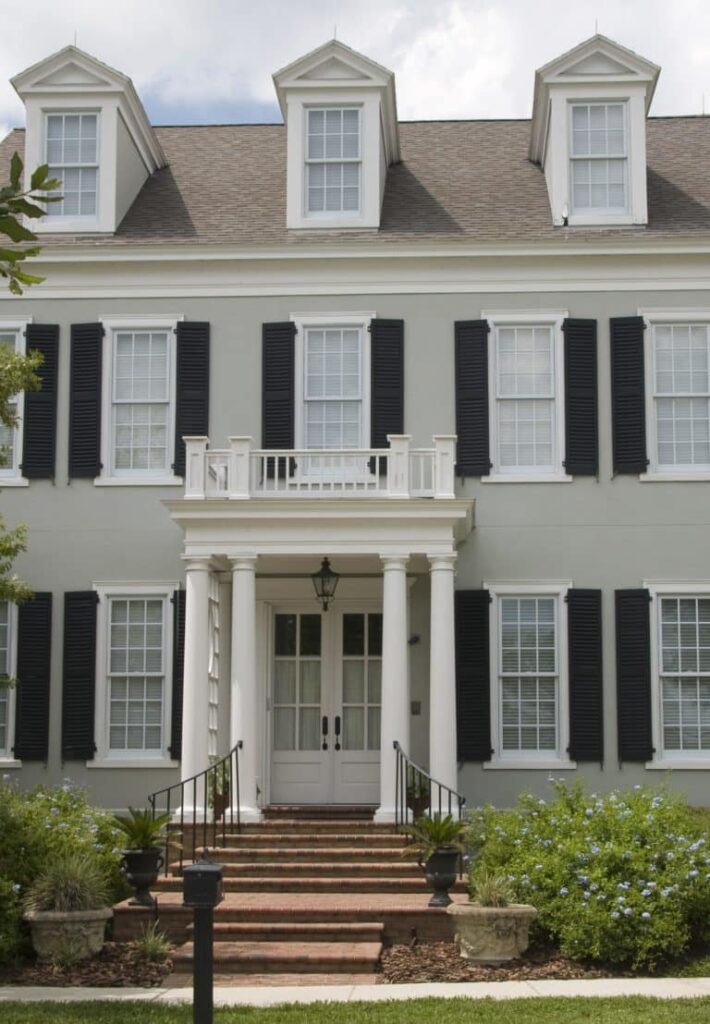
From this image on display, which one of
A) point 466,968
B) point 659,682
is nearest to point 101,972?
point 466,968

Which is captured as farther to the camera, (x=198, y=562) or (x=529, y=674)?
(x=529, y=674)

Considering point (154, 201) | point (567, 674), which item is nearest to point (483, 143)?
point (154, 201)

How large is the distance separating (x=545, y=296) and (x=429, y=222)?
198 centimetres

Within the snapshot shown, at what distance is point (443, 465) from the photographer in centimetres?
1664

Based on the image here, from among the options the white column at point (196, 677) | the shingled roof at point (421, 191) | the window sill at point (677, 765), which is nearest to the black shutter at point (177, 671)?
the white column at point (196, 677)

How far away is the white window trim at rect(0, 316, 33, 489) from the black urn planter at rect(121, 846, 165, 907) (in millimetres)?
6779

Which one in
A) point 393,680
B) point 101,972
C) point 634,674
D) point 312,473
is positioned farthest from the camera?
point 312,473

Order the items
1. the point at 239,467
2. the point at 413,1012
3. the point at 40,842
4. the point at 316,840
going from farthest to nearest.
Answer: the point at 239,467 < the point at 316,840 < the point at 40,842 < the point at 413,1012

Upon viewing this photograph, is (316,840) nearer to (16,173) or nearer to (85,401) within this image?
(85,401)

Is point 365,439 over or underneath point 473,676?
over

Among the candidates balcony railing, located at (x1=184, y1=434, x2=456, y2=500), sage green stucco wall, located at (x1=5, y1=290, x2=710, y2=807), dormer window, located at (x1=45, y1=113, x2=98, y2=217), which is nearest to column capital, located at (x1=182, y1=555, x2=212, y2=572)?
balcony railing, located at (x1=184, y1=434, x2=456, y2=500)

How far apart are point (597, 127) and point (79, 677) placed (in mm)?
10283

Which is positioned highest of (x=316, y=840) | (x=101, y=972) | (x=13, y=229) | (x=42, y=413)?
(x=42, y=413)

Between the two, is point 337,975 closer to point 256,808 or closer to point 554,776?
point 256,808
